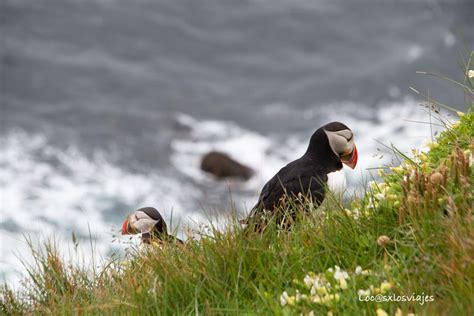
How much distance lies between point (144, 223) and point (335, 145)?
6.48 ft

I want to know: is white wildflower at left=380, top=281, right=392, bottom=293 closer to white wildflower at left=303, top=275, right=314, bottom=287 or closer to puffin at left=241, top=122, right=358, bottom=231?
white wildflower at left=303, top=275, right=314, bottom=287

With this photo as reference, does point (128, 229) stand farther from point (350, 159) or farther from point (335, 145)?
point (350, 159)

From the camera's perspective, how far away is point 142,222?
7.75 m

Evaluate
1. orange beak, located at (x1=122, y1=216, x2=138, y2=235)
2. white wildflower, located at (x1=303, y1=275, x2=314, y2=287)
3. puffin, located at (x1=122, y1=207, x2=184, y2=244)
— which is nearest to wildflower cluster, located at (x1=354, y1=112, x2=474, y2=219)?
white wildflower, located at (x1=303, y1=275, x2=314, y2=287)

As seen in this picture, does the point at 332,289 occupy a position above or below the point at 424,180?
below

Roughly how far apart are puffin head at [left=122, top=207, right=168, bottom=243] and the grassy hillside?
1512mm

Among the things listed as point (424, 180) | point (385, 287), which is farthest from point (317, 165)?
point (385, 287)

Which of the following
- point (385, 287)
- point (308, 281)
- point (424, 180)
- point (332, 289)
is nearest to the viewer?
point (385, 287)

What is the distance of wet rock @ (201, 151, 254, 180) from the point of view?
2266cm

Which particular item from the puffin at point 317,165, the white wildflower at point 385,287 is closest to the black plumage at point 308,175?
the puffin at point 317,165

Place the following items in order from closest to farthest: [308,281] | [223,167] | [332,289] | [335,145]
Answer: [332,289] → [308,281] → [335,145] → [223,167]

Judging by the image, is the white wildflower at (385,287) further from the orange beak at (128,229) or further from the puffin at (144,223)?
the orange beak at (128,229)

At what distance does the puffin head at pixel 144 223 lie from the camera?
7.68 meters

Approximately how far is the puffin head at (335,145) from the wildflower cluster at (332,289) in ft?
9.30
